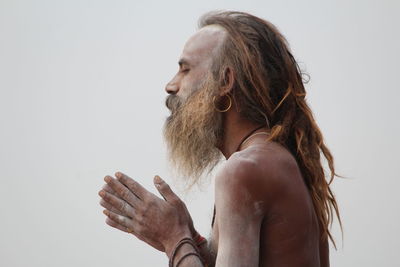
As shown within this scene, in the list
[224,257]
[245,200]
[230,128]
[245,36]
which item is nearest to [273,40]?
[245,36]

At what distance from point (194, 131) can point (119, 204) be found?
349 millimetres

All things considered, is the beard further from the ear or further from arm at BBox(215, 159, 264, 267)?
arm at BBox(215, 159, 264, 267)

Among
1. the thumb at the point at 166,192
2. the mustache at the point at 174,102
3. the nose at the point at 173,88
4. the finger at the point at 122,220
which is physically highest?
the nose at the point at 173,88

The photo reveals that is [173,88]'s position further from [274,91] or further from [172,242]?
[172,242]

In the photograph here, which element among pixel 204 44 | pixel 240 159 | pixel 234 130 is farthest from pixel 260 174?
pixel 204 44

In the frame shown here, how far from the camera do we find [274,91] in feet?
7.07

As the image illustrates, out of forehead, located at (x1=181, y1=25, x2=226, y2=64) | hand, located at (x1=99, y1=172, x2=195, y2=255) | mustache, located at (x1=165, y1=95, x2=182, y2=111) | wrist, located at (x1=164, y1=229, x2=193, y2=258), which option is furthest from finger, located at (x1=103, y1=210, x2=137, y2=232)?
forehead, located at (x1=181, y1=25, x2=226, y2=64)

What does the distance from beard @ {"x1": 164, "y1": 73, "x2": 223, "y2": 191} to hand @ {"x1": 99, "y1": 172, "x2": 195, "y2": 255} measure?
229mm

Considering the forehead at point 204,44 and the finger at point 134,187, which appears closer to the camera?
the finger at point 134,187

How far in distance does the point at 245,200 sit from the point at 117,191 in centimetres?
44

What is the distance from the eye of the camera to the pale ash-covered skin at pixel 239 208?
70.6 inches

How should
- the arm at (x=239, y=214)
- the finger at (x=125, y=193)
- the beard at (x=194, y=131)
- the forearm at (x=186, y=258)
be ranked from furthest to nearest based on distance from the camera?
the beard at (x=194, y=131) < the finger at (x=125, y=193) < the forearm at (x=186, y=258) < the arm at (x=239, y=214)

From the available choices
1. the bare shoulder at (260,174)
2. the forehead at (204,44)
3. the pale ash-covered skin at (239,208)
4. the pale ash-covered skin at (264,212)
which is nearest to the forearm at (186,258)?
the pale ash-covered skin at (239,208)

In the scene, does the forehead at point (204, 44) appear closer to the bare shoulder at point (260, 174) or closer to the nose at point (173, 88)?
the nose at point (173, 88)
